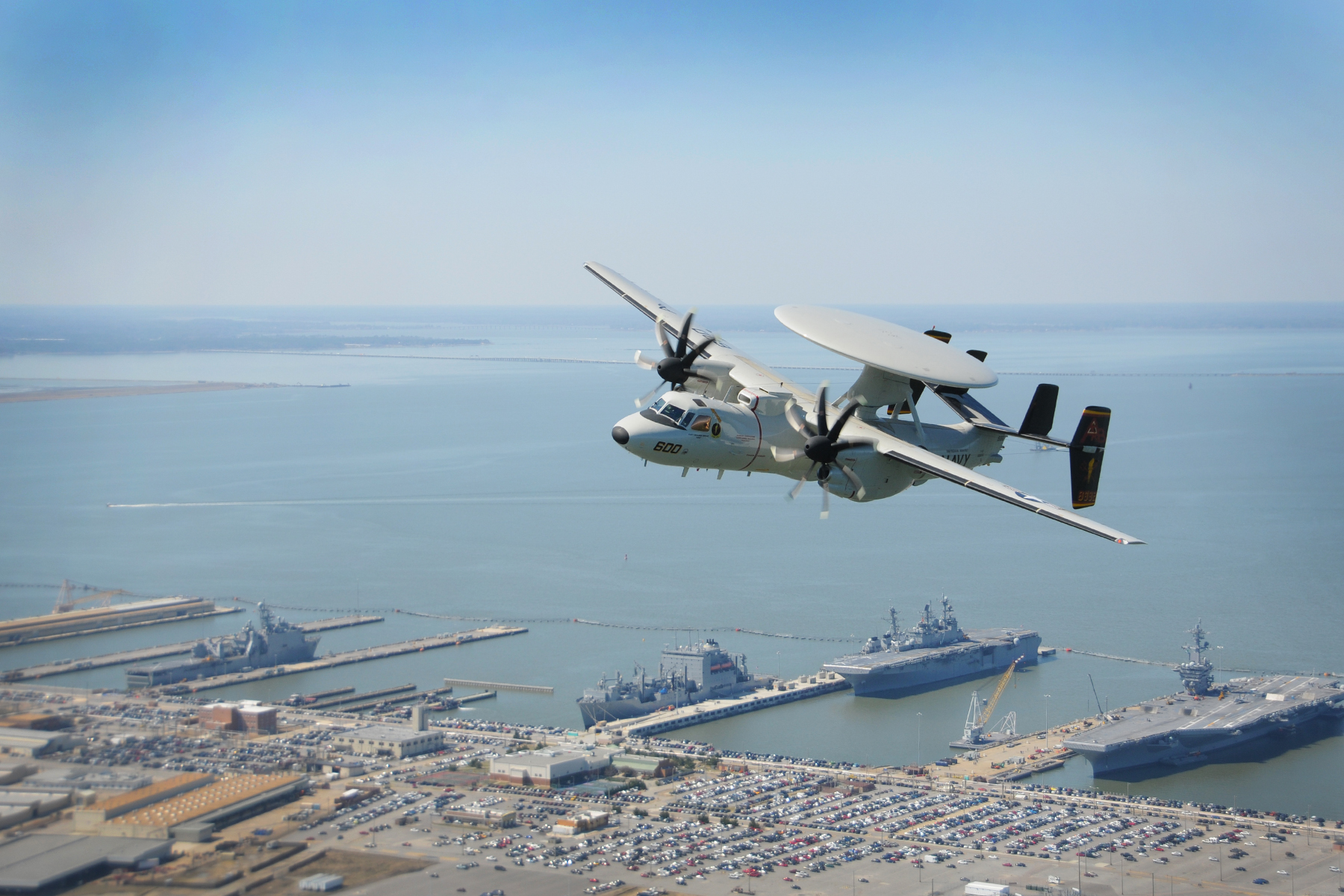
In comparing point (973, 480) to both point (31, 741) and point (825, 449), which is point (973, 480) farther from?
point (31, 741)

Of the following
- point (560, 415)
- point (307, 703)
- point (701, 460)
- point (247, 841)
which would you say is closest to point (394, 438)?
point (560, 415)

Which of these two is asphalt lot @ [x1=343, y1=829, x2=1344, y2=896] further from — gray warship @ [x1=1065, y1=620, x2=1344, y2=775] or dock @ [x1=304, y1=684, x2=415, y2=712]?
dock @ [x1=304, y1=684, x2=415, y2=712]

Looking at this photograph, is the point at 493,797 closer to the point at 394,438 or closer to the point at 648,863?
the point at 648,863

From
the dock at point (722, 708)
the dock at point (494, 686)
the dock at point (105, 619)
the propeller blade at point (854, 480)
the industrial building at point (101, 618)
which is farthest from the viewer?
the dock at point (105, 619)

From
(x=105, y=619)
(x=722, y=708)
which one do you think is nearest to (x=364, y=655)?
(x=105, y=619)

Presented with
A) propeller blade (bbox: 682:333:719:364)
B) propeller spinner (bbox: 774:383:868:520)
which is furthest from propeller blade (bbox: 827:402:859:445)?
propeller blade (bbox: 682:333:719:364)

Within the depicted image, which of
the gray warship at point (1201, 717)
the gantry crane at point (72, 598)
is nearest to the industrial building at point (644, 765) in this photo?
the gray warship at point (1201, 717)

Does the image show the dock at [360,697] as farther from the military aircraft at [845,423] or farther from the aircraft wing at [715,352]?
the military aircraft at [845,423]

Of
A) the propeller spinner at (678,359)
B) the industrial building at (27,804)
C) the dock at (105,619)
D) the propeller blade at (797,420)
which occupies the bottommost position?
the dock at (105,619)
